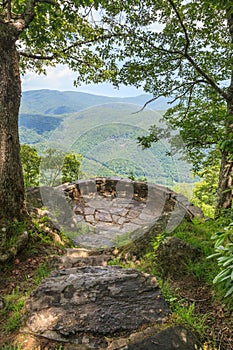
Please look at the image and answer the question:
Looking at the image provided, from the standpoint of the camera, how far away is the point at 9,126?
2.68 m

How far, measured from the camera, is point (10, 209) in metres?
2.76

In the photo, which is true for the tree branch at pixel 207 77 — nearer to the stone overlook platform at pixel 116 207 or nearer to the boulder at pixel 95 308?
the stone overlook platform at pixel 116 207

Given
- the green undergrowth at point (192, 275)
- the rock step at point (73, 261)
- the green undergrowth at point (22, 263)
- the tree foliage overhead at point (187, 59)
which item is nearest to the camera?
the green undergrowth at point (192, 275)

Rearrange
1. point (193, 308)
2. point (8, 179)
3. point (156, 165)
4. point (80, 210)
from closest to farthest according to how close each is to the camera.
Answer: point (193, 308), point (8, 179), point (80, 210), point (156, 165)

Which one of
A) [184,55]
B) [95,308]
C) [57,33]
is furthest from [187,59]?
[95,308]

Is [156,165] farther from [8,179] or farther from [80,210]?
[8,179]

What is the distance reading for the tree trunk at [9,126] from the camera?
8.57 feet

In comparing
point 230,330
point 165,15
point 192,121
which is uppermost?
point 165,15

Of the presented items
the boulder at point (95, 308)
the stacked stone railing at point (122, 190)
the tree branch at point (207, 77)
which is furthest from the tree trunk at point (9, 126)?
the stacked stone railing at point (122, 190)

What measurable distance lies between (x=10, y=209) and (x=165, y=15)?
14.6ft

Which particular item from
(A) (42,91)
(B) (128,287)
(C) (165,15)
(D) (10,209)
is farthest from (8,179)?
(A) (42,91)

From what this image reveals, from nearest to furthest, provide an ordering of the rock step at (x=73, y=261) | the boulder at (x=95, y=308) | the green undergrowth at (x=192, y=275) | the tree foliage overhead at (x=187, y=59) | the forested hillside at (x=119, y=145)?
the boulder at (x=95, y=308), the green undergrowth at (x=192, y=275), the rock step at (x=73, y=261), the tree foliage overhead at (x=187, y=59), the forested hillside at (x=119, y=145)

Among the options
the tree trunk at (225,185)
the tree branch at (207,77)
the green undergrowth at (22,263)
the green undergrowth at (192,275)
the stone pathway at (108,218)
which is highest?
the tree branch at (207,77)

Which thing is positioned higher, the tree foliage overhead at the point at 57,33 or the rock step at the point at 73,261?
the tree foliage overhead at the point at 57,33
